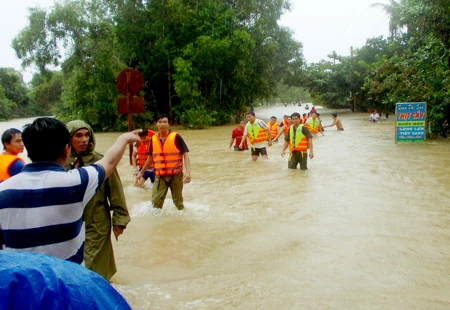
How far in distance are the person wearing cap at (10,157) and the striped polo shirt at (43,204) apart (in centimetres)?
223

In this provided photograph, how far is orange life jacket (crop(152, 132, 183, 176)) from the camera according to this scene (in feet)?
21.9

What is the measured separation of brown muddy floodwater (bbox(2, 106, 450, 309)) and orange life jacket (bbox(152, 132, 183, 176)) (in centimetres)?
82

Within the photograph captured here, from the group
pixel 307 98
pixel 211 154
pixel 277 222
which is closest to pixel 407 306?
pixel 277 222

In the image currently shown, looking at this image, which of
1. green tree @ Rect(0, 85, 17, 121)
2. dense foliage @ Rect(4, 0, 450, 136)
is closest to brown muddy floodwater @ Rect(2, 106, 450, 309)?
dense foliage @ Rect(4, 0, 450, 136)

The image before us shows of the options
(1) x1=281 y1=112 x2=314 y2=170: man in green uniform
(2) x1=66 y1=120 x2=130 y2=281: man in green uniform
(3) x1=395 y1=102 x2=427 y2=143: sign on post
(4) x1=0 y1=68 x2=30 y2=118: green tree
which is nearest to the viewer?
(2) x1=66 y1=120 x2=130 y2=281: man in green uniform

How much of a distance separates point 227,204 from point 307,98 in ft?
372

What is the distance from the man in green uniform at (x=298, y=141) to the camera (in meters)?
10.5

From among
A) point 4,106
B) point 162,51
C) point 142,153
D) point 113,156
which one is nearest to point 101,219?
point 113,156

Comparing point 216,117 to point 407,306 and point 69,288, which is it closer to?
point 407,306

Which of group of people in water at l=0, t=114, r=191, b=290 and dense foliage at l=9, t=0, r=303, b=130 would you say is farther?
Result: dense foliage at l=9, t=0, r=303, b=130

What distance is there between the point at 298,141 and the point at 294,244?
5.29 meters

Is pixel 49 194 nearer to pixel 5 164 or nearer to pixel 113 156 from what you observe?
pixel 113 156

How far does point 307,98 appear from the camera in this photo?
118 meters

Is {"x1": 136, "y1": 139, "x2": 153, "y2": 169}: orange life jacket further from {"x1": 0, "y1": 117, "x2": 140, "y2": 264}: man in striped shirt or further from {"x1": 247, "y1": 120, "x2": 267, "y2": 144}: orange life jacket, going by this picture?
{"x1": 0, "y1": 117, "x2": 140, "y2": 264}: man in striped shirt
